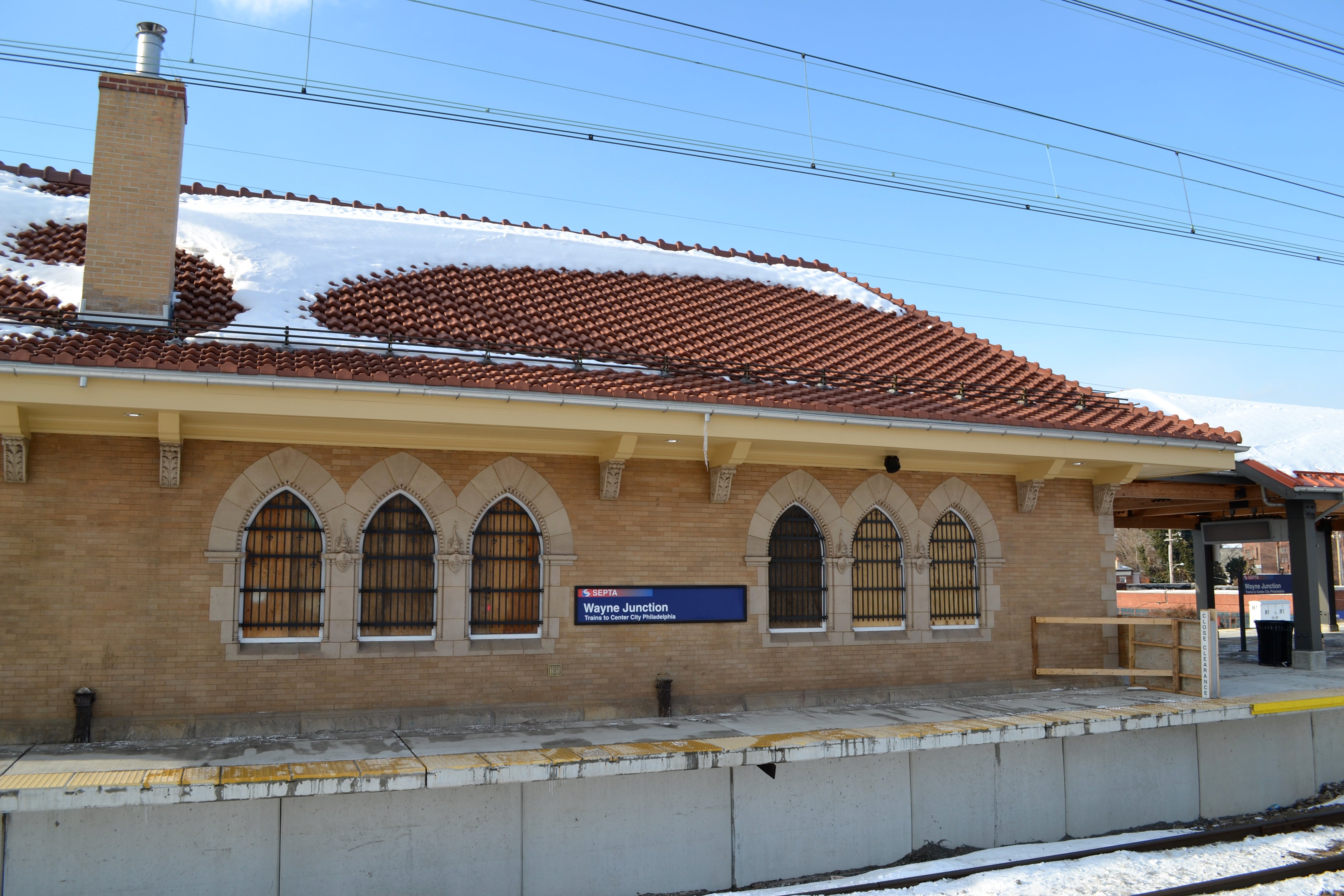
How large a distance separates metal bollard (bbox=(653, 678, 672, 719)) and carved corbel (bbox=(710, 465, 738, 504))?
7.20ft

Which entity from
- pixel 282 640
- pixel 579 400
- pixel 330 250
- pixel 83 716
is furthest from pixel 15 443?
pixel 579 400

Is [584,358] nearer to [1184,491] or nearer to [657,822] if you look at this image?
[657,822]

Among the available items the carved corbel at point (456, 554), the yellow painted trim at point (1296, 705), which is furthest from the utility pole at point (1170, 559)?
the carved corbel at point (456, 554)

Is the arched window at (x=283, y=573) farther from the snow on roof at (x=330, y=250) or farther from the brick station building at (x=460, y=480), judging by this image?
the snow on roof at (x=330, y=250)

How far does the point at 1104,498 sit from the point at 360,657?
10.3 meters

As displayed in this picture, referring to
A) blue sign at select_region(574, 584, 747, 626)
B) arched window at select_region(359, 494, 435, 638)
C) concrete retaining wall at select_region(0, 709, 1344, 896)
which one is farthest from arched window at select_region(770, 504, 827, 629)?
arched window at select_region(359, 494, 435, 638)

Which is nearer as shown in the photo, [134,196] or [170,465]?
[170,465]

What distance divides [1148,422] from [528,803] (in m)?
9.78

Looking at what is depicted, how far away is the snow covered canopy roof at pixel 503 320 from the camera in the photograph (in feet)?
32.8

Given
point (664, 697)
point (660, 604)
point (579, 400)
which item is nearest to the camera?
point (579, 400)

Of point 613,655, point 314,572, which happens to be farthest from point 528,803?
point 314,572

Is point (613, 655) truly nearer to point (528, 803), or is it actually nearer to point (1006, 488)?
point (528, 803)

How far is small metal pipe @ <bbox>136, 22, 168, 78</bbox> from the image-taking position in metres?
11.7

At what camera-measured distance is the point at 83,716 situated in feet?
30.2
